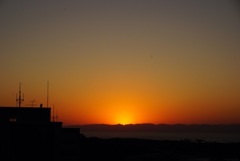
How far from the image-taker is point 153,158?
46031mm

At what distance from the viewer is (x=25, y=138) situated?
43.6 metres

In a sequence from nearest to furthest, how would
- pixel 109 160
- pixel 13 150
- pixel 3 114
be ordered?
pixel 13 150
pixel 3 114
pixel 109 160

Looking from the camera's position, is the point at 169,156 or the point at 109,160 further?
the point at 109,160

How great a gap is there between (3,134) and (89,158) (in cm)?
2828

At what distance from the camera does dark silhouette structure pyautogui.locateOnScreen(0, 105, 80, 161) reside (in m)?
42.5

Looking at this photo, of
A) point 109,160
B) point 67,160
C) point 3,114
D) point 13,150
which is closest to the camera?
point 13,150

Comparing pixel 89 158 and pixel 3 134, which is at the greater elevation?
pixel 3 134

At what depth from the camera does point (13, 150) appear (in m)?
42.5

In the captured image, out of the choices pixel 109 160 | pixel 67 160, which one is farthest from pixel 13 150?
pixel 109 160

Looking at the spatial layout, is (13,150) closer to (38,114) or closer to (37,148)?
(37,148)

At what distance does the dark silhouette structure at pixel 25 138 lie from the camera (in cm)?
4247

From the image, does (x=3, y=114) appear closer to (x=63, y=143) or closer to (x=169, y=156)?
(x=63, y=143)

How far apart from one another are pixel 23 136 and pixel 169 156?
1628 centimetres

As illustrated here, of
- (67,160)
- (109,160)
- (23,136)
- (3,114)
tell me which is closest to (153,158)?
(67,160)
